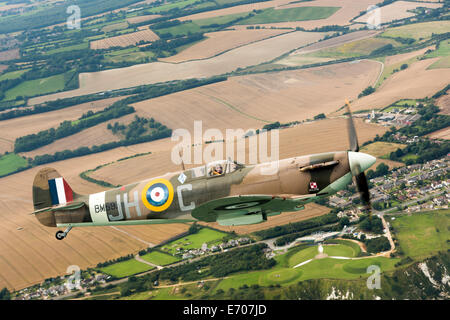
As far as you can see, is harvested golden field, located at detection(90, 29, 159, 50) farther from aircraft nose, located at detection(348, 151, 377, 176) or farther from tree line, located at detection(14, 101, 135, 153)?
aircraft nose, located at detection(348, 151, 377, 176)

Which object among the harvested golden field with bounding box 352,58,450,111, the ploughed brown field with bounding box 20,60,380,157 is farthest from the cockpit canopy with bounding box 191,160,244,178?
the harvested golden field with bounding box 352,58,450,111

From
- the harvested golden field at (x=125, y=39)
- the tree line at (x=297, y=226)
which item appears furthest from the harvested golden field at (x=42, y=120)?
the tree line at (x=297, y=226)
